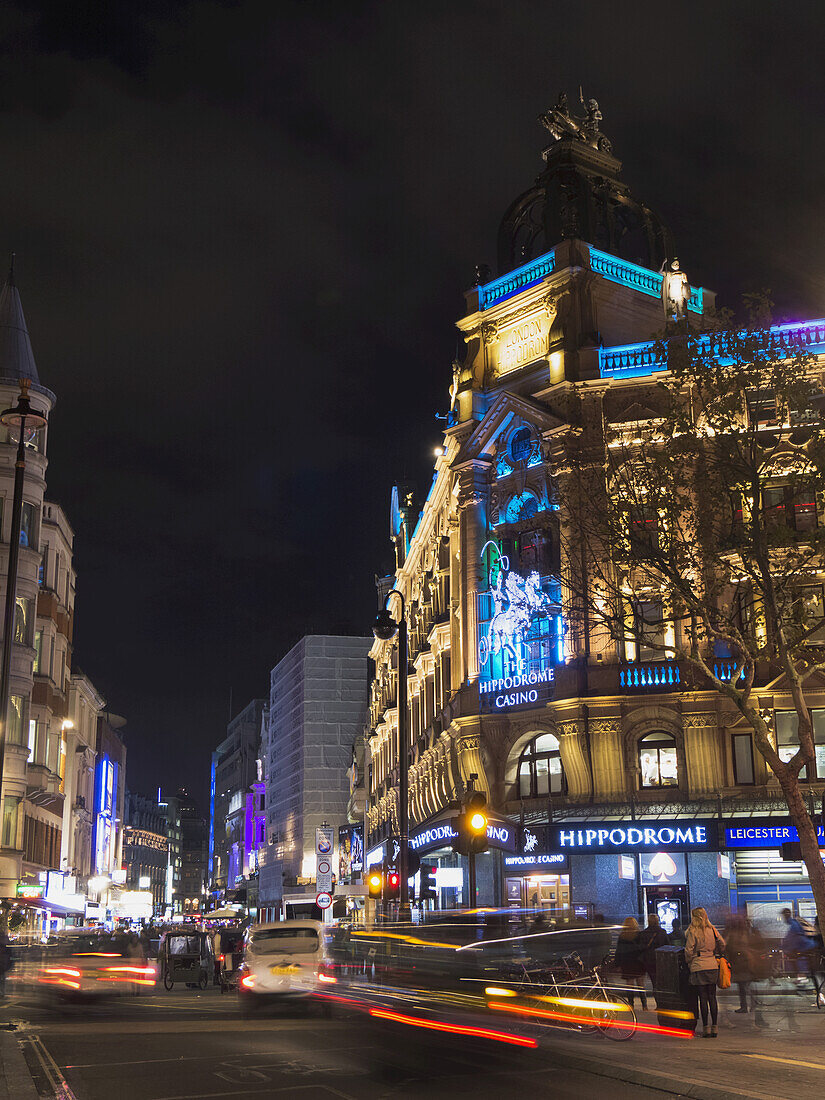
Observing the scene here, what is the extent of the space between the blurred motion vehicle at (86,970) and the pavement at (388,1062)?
3.62 m

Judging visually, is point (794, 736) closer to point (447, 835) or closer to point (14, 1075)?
point (447, 835)

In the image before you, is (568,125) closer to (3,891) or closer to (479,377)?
(479,377)

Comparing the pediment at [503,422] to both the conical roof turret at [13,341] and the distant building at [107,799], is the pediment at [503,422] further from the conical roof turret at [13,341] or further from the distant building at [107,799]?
the distant building at [107,799]

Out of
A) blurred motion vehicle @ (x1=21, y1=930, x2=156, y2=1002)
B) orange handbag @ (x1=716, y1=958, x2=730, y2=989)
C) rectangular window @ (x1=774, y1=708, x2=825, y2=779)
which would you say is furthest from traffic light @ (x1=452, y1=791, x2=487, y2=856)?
rectangular window @ (x1=774, y1=708, x2=825, y2=779)

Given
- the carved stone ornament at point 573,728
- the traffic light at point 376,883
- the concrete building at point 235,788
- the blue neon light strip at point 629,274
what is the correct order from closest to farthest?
the traffic light at point 376,883, the carved stone ornament at point 573,728, the blue neon light strip at point 629,274, the concrete building at point 235,788

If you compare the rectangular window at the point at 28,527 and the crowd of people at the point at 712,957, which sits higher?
the rectangular window at the point at 28,527

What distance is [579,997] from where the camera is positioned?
672 inches

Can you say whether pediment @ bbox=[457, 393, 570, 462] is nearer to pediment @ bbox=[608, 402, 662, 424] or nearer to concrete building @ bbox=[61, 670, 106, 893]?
pediment @ bbox=[608, 402, 662, 424]

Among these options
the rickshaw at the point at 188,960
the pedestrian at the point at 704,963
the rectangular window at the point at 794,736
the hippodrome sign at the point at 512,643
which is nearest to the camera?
the pedestrian at the point at 704,963

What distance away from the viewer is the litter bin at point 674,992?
1700 centimetres

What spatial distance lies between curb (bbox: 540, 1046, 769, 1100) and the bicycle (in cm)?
118

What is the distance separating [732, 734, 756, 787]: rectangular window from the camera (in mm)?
35750

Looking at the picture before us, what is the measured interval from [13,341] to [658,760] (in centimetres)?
3525

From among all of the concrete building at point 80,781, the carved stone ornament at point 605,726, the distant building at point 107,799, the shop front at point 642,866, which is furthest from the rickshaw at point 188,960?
the distant building at point 107,799
